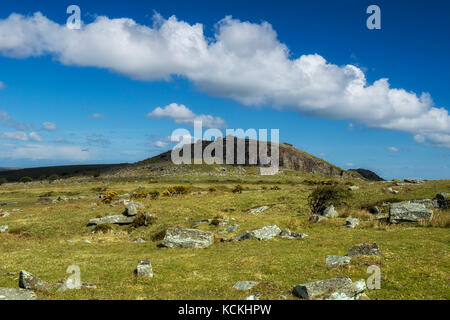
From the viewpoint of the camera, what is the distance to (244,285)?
49.7ft

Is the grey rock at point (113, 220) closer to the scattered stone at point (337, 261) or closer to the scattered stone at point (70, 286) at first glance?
the scattered stone at point (70, 286)

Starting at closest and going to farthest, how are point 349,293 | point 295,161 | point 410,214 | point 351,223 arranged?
point 349,293, point 410,214, point 351,223, point 295,161

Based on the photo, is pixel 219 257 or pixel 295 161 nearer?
pixel 219 257

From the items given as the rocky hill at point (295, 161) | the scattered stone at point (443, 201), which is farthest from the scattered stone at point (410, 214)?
the rocky hill at point (295, 161)

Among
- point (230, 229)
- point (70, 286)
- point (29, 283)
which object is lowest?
point (230, 229)

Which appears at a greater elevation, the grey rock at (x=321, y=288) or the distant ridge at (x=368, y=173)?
the distant ridge at (x=368, y=173)

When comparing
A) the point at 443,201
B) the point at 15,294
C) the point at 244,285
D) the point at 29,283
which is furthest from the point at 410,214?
the point at 15,294

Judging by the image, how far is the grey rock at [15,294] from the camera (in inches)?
504

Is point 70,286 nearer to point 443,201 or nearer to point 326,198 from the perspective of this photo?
point 326,198

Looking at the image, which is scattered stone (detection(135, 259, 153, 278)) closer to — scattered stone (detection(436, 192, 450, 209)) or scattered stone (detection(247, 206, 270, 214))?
scattered stone (detection(247, 206, 270, 214))

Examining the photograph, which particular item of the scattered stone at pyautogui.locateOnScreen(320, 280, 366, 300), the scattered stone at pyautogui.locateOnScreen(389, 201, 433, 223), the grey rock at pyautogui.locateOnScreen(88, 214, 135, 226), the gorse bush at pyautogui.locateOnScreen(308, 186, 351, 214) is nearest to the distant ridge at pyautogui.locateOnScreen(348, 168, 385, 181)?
the gorse bush at pyautogui.locateOnScreen(308, 186, 351, 214)

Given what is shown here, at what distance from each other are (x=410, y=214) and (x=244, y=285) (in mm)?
22925

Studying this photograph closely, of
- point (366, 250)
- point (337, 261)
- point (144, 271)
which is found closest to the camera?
point (144, 271)

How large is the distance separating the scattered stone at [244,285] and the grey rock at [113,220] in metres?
28.6
